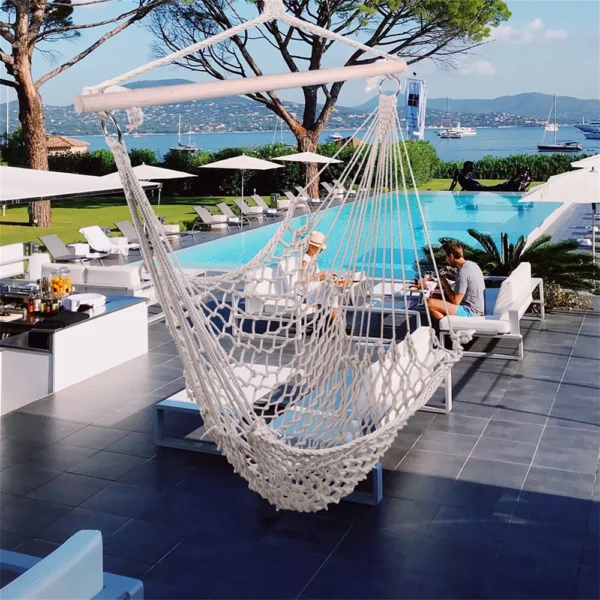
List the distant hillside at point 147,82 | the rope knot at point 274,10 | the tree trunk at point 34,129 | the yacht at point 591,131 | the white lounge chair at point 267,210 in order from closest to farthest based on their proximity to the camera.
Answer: the rope knot at point 274,10
the distant hillside at point 147,82
the tree trunk at point 34,129
the white lounge chair at point 267,210
the yacht at point 591,131

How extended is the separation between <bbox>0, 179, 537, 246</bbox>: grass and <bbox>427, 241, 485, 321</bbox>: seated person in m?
8.25

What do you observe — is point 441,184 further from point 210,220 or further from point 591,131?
point 591,131

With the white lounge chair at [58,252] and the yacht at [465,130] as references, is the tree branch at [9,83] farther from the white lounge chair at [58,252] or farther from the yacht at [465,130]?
the yacht at [465,130]

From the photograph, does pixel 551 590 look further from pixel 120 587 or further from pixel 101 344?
pixel 101 344

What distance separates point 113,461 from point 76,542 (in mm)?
2084

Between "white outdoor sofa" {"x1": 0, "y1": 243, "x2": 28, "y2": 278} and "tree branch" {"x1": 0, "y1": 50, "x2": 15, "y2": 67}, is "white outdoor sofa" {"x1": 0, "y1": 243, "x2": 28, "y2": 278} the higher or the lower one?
the lower one

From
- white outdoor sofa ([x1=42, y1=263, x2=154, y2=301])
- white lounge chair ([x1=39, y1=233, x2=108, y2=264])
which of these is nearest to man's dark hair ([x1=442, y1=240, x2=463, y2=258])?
white outdoor sofa ([x1=42, y1=263, x2=154, y2=301])

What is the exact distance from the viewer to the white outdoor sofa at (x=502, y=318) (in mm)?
5688

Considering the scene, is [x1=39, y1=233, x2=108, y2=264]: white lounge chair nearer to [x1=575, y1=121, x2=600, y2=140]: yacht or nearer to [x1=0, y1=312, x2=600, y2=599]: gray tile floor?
[x1=0, y1=312, x2=600, y2=599]: gray tile floor

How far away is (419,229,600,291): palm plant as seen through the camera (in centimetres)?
743

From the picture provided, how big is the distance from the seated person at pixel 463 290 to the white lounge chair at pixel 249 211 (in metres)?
9.05

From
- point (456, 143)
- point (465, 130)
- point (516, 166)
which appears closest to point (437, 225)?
point (516, 166)

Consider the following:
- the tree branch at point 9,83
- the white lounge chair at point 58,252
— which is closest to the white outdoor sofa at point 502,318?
the white lounge chair at point 58,252

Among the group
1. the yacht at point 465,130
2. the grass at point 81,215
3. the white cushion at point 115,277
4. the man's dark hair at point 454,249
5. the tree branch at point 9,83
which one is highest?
the yacht at point 465,130
